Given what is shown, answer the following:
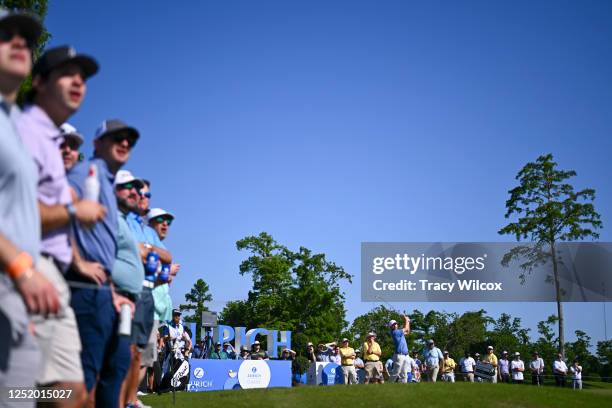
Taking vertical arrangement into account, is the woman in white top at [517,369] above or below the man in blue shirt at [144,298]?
below

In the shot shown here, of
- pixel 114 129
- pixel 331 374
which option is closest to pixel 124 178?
pixel 114 129

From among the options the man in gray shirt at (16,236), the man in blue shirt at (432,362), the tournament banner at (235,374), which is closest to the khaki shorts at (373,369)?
the tournament banner at (235,374)

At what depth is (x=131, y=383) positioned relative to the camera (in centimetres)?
756

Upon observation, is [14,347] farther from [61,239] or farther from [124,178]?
[124,178]

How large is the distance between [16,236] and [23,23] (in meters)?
1.00

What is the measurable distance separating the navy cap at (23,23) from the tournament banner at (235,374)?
69.4 feet

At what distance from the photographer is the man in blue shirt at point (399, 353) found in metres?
23.1

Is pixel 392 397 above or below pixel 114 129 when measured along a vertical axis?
below

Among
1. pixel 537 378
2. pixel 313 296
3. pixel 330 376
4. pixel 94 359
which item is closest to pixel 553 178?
pixel 537 378

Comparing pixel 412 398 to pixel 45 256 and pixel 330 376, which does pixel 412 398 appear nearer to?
pixel 45 256

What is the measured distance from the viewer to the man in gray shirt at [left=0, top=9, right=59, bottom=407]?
2.89 metres

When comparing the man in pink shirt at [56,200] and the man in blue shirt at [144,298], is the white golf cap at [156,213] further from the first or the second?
the man in pink shirt at [56,200]

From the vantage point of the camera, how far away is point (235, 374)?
25734mm

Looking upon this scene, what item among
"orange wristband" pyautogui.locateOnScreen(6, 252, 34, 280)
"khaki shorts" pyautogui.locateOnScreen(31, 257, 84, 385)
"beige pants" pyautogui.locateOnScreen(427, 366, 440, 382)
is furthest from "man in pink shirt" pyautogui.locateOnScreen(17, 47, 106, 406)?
"beige pants" pyautogui.locateOnScreen(427, 366, 440, 382)
